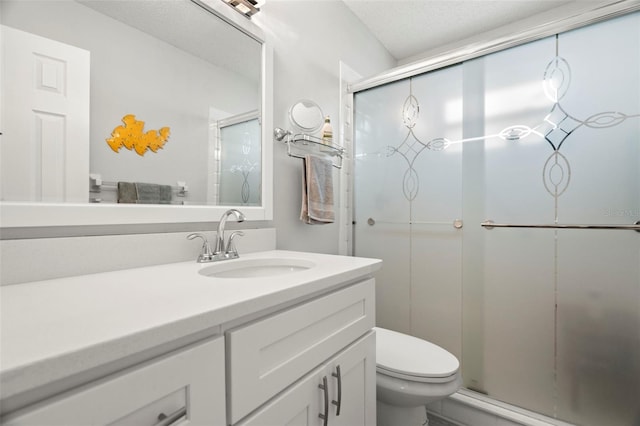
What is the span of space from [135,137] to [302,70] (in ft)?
3.25

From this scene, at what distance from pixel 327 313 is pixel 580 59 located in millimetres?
1566

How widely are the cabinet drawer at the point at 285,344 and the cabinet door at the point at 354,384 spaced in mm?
40

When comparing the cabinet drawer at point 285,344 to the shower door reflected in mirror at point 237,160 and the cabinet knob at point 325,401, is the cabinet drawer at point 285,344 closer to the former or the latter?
the cabinet knob at point 325,401

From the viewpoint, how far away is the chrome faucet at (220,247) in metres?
1.01

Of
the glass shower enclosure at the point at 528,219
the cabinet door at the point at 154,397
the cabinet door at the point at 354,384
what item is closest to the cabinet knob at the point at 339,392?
the cabinet door at the point at 354,384

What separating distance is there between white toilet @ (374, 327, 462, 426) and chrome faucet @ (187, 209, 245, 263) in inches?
28.9

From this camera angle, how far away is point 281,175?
1469 millimetres

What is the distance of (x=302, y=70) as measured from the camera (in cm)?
161

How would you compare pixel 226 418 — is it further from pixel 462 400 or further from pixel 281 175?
pixel 462 400

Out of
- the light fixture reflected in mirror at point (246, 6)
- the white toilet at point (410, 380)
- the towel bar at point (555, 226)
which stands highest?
the light fixture reflected in mirror at point (246, 6)

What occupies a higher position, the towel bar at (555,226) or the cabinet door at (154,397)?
the towel bar at (555,226)

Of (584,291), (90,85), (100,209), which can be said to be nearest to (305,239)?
(100,209)

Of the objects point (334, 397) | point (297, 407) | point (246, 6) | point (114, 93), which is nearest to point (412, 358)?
point (334, 397)

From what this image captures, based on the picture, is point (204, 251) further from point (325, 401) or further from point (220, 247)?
point (325, 401)
